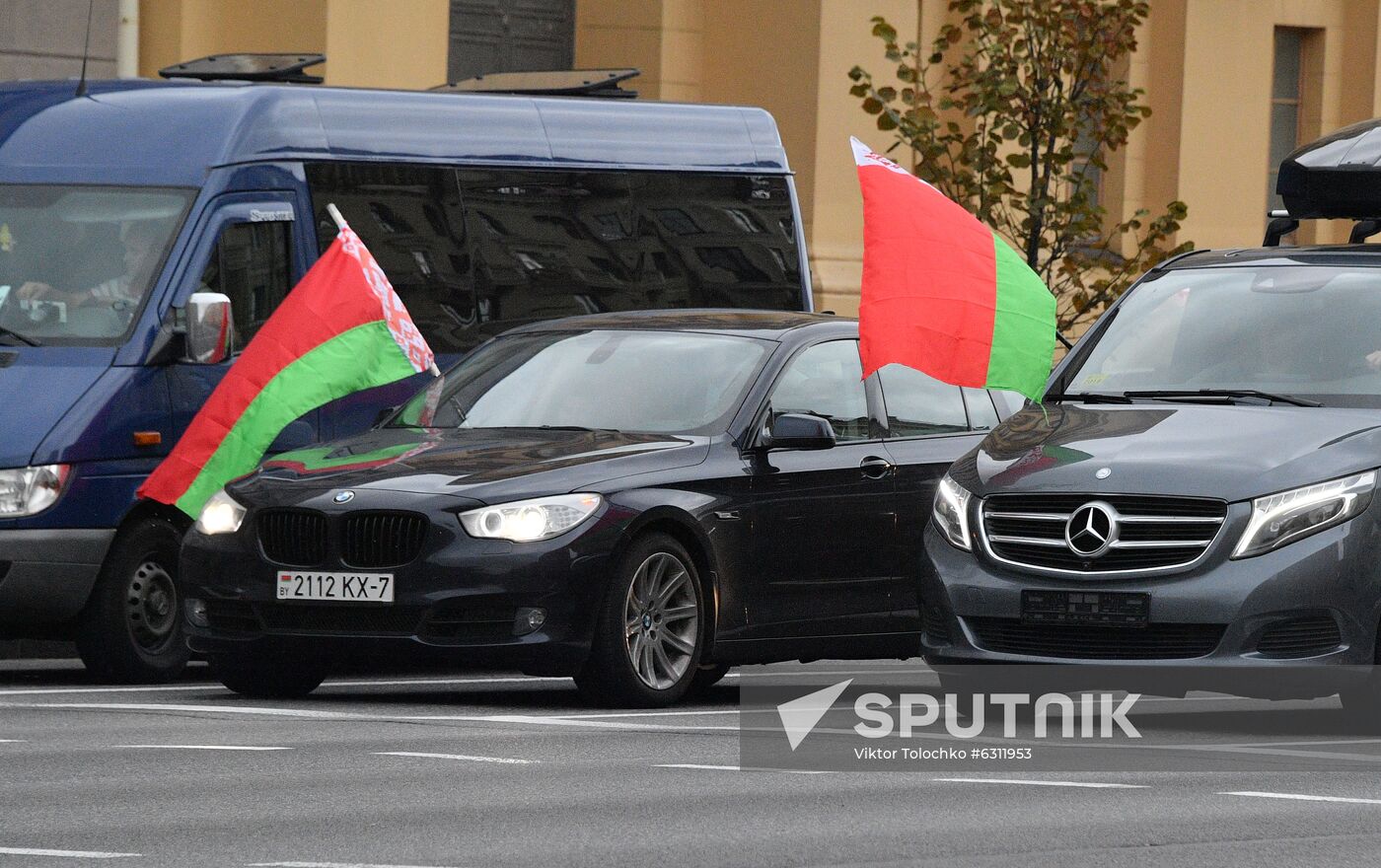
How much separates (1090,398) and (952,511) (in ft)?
3.25

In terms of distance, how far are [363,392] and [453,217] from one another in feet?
→ 3.60

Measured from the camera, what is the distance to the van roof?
43.1ft

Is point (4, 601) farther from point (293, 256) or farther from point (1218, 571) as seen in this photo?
point (1218, 571)

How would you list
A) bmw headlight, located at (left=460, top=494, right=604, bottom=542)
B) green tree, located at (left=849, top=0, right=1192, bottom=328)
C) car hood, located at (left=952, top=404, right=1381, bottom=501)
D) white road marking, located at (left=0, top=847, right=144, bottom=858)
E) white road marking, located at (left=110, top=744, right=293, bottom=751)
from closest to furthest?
white road marking, located at (left=0, top=847, right=144, bottom=858)
white road marking, located at (left=110, top=744, right=293, bottom=751)
car hood, located at (left=952, top=404, right=1381, bottom=501)
bmw headlight, located at (left=460, top=494, right=604, bottom=542)
green tree, located at (left=849, top=0, right=1192, bottom=328)

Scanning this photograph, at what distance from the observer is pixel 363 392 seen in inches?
543

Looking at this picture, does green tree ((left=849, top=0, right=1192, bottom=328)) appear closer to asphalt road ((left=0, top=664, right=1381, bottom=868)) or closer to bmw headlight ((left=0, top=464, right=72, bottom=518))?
bmw headlight ((left=0, top=464, right=72, bottom=518))

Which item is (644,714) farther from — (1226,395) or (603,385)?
(1226,395)

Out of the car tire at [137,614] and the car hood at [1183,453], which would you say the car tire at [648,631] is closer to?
the car hood at [1183,453]

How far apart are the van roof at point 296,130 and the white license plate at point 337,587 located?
2993mm

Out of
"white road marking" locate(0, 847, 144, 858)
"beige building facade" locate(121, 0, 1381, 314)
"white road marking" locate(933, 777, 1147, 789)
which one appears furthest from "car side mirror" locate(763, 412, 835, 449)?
"beige building facade" locate(121, 0, 1381, 314)

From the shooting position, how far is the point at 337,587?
417 inches

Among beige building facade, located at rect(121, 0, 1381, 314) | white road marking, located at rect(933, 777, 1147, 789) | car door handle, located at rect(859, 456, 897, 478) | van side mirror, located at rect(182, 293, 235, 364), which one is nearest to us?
white road marking, located at rect(933, 777, 1147, 789)

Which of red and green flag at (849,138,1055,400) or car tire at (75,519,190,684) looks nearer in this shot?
red and green flag at (849,138,1055,400)

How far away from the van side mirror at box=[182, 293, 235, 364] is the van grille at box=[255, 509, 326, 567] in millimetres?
1749
